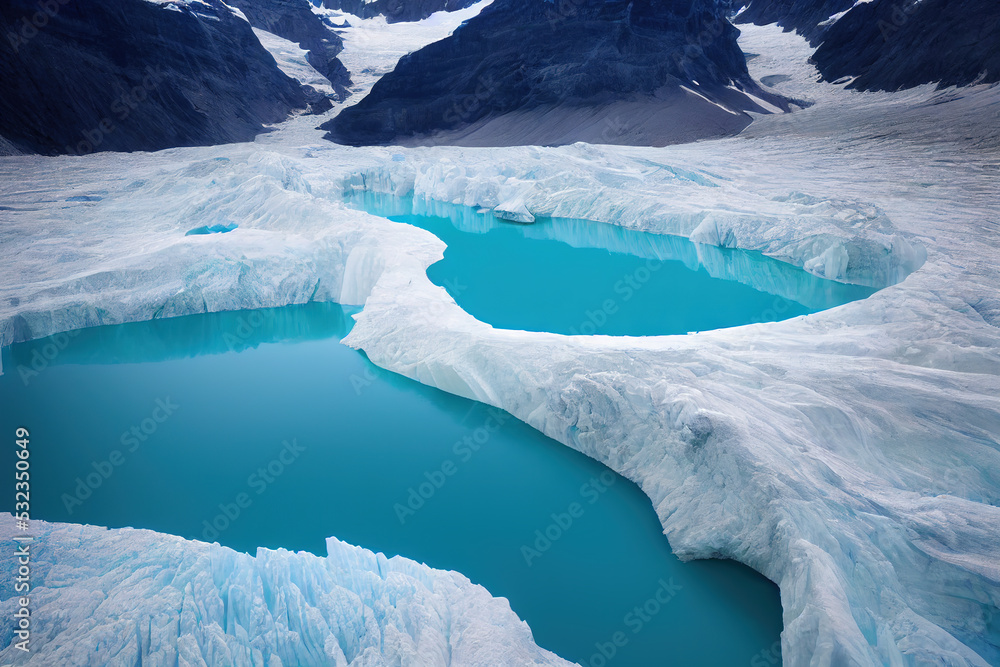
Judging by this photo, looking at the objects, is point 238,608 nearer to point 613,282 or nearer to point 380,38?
point 613,282

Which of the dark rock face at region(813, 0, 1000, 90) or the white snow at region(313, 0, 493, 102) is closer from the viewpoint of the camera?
the dark rock face at region(813, 0, 1000, 90)

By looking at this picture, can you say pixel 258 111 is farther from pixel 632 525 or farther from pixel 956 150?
pixel 632 525

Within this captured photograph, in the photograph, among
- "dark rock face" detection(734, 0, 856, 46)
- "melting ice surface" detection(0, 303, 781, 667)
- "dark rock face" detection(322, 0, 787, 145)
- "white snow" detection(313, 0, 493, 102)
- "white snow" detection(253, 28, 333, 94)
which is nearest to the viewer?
"melting ice surface" detection(0, 303, 781, 667)

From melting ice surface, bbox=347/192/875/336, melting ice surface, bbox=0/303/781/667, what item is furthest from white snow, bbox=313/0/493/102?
melting ice surface, bbox=0/303/781/667

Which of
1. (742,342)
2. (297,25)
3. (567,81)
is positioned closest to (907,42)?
(567,81)

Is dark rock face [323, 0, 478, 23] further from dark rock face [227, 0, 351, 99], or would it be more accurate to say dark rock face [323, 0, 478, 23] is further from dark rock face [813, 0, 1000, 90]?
dark rock face [813, 0, 1000, 90]

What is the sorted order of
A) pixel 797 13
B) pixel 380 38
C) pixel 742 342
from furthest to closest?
pixel 380 38 → pixel 797 13 → pixel 742 342
